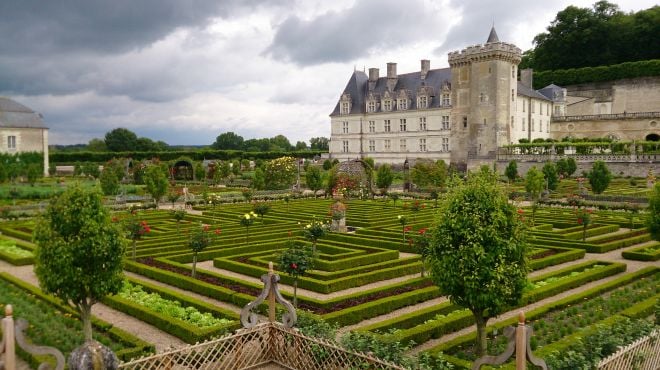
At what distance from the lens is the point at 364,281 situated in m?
15.2

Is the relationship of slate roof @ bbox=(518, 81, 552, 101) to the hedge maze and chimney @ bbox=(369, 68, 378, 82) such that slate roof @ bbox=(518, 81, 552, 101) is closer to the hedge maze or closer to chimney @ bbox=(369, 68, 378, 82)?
chimney @ bbox=(369, 68, 378, 82)

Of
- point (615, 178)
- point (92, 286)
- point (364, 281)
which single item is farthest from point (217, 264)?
point (615, 178)

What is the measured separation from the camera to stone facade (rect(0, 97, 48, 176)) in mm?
57375

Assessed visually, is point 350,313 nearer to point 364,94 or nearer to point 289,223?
point 289,223

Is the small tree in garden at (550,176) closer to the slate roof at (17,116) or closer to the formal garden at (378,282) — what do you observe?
the formal garden at (378,282)

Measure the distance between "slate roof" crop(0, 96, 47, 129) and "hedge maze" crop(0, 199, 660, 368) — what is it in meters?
37.6

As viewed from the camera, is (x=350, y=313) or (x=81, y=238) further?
(x=350, y=313)

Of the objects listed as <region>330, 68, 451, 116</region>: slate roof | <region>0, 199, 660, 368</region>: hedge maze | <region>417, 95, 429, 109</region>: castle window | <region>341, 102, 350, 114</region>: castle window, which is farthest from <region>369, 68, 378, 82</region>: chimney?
<region>0, 199, 660, 368</region>: hedge maze

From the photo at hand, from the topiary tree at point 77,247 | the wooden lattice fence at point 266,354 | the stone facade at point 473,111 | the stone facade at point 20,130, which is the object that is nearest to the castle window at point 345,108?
the stone facade at point 473,111

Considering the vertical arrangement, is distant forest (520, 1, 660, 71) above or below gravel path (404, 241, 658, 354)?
above

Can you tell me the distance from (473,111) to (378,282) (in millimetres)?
43894

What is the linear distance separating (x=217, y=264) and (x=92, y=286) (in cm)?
770

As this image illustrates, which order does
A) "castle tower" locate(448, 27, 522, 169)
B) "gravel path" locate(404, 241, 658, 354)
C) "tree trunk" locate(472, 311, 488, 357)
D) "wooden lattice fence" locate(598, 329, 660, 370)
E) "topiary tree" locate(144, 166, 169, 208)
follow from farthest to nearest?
"castle tower" locate(448, 27, 522, 169)
"topiary tree" locate(144, 166, 169, 208)
"gravel path" locate(404, 241, 658, 354)
"tree trunk" locate(472, 311, 488, 357)
"wooden lattice fence" locate(598, 329, 660, 370)

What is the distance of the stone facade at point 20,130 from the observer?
5738cm
